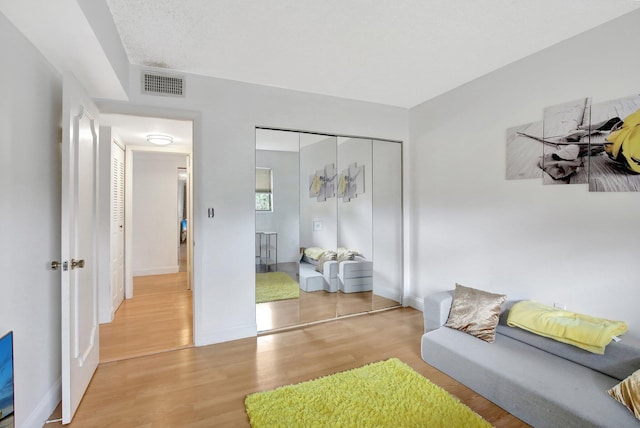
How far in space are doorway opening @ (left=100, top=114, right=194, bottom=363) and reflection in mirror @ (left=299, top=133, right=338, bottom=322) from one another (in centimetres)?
127

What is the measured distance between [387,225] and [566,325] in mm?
2058

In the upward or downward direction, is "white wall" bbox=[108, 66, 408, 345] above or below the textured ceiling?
below

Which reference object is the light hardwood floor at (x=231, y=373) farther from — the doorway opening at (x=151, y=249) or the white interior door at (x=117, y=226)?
the white interior door at (x=117, y=226)

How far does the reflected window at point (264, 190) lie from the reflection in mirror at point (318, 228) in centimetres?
35

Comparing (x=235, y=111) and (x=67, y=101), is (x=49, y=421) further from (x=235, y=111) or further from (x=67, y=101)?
(x=235, y=111)

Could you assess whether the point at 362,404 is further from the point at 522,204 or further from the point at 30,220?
the point at 30,220

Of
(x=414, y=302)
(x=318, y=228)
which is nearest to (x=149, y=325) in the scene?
(x=318, y=228)

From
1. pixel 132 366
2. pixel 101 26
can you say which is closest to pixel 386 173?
pixel 101 26

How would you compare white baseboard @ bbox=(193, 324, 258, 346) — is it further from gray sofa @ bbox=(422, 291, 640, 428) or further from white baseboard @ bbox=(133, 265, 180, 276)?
white baseboard @ bbox=(133, 265, 180, 276)

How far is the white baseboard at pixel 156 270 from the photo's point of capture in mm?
5695

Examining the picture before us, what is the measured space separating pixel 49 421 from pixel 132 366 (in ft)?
2.18

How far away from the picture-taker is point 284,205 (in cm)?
328

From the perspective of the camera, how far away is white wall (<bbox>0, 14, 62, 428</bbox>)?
60.5 inches

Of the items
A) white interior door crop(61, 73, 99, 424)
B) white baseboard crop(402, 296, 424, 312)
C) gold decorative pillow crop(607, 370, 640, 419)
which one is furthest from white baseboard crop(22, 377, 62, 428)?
white baseboard crop(402, 296, 424, 312)
